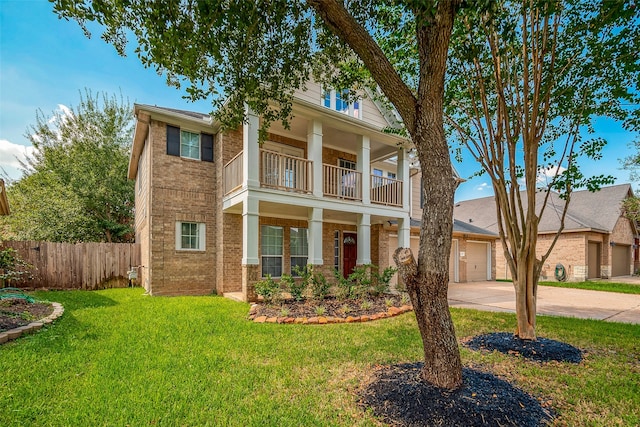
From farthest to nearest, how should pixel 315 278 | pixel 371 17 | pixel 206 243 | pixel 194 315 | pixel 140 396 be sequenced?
pixel 206 243, pixel 315 278, pixel 194 315, pixel 371 17, pixel 140 396

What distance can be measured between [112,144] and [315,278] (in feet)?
58.8

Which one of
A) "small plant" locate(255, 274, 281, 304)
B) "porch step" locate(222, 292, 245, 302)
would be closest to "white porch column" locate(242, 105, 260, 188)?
"small plant" locate(255, 274, 281, 304)

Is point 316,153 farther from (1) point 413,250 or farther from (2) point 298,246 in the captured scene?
(1) point 413,250

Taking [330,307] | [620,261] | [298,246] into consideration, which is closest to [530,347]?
[330,307]

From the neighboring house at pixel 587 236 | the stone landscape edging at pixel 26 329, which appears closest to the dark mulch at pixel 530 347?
the stone landscape edging at pixel 26 329

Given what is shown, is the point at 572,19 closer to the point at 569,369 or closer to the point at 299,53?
the point at 299,53

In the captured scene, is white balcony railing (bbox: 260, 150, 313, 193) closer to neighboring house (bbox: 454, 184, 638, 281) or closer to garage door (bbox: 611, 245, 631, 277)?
neighboring house (bbox: 454, 184, 638, 281)

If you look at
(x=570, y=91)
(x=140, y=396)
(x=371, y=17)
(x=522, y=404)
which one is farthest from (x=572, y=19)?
(x=140, y=396)

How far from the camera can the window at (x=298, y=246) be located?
11484mm

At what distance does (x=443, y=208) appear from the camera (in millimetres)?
3037

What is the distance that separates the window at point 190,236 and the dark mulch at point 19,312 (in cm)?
353

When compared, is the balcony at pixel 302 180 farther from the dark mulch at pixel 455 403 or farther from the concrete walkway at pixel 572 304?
the dark mulch at pixel 455 403

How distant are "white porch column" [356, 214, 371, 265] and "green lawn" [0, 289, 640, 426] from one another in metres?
3.56

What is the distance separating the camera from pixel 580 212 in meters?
20.1
